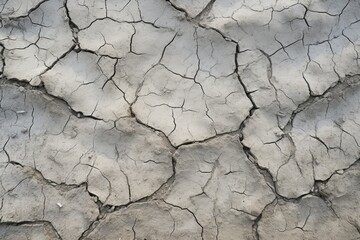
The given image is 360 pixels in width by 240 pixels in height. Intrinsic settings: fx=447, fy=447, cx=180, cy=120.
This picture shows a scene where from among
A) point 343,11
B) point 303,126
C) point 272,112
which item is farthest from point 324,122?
point 343,11

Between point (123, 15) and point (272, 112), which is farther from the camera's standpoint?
point (123, 15)

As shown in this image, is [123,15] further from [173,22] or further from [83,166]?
[83,166]

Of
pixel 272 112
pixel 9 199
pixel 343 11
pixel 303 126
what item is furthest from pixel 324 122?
pixel 9 199

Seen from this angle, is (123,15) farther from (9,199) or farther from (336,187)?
(336,187)

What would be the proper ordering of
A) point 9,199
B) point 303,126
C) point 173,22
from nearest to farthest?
point 9,199, point 303,126, point 173,22

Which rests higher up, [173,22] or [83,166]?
[173,22]

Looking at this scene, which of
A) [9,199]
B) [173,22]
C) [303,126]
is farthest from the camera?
[173,22]

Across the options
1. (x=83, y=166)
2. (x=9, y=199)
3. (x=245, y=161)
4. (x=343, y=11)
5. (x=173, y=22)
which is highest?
(x=343, y=11)
